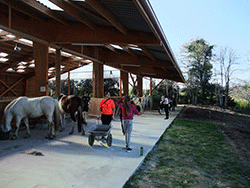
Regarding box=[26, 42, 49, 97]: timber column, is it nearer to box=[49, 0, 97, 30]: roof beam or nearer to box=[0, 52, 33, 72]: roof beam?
box=[49, 0, 97, 30]: roof beam

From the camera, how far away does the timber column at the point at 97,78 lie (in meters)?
14.9

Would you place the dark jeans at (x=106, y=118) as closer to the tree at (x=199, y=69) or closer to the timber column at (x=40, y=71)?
the timber column at (x=40, y=71)

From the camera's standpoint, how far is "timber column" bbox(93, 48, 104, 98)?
586 inches

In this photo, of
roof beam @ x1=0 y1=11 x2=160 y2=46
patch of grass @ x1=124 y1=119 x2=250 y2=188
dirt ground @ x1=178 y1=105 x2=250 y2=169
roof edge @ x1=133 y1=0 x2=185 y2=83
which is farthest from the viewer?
roof beam @ x1=0 y1=11 x2=160 y2=46

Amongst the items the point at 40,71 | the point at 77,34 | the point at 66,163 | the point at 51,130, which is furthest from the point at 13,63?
the point at 66,163

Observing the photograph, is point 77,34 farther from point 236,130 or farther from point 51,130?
point 236,130

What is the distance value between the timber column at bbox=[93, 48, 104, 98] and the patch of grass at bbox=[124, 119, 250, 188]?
883cm

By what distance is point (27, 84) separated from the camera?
68.6 ft

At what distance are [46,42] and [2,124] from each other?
4439 millimetres

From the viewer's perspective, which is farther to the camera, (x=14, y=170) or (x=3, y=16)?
(x=3, y=16)

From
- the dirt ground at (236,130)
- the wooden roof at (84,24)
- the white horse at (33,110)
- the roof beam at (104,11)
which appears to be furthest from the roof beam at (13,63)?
the dirt ground at (236,130)

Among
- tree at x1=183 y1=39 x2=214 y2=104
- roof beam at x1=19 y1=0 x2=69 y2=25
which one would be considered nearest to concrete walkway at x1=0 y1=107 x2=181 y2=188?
roof beam at x1=19 y1=0 x2=69 y2=25

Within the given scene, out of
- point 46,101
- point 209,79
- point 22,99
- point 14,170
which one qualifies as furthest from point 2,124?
point 209,79

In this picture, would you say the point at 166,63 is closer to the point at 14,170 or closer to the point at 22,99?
the point at 22,99
